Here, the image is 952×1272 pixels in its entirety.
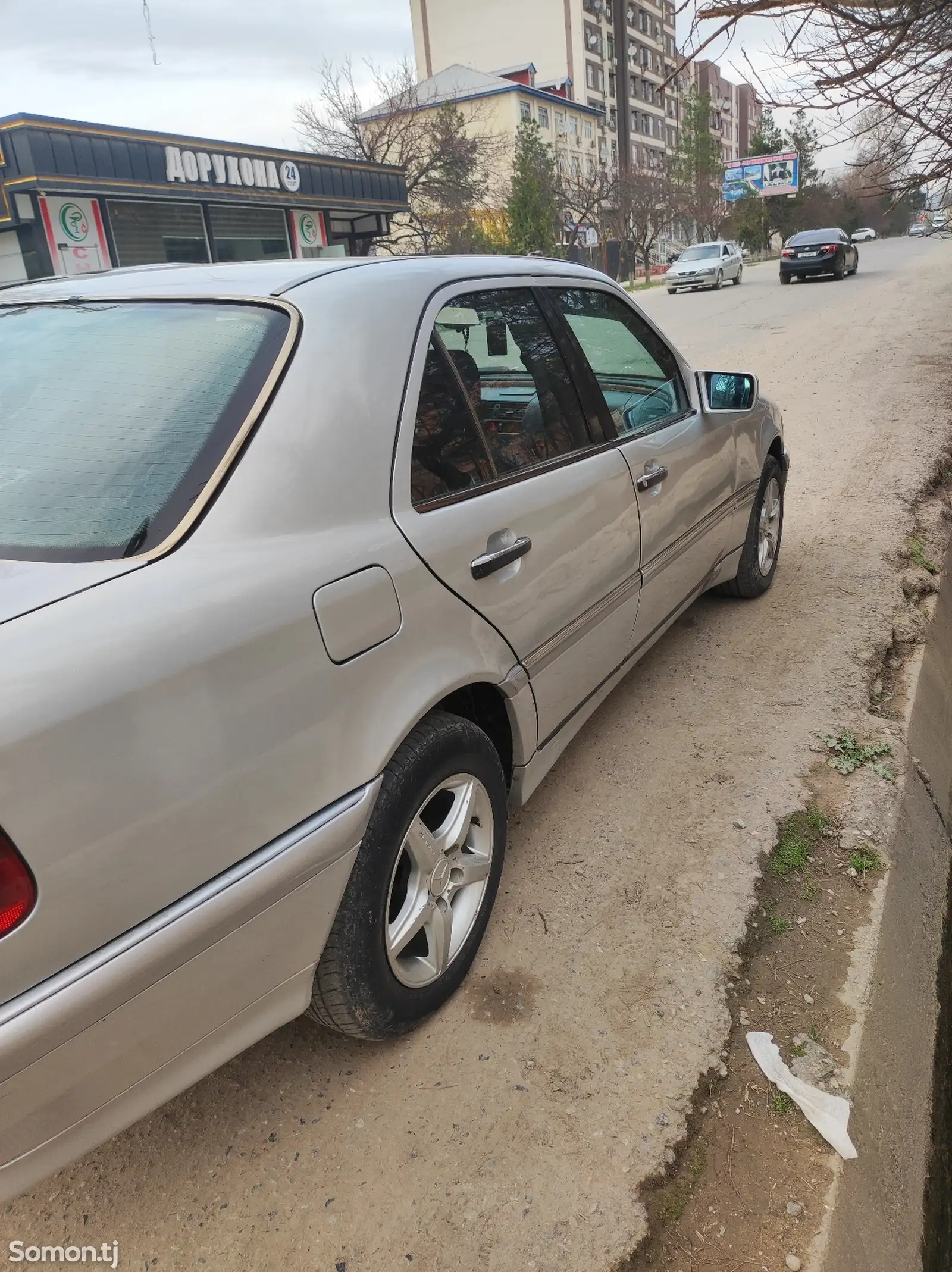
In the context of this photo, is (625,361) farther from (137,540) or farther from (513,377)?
(137,540)

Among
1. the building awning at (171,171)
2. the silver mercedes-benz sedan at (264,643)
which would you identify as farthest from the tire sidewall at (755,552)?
the building awning at (171,171)

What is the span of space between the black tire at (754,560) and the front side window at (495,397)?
1921 millimetres

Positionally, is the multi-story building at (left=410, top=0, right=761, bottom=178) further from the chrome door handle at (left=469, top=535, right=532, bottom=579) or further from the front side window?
the chrome door handle at (left=469, top=535, right=532, bottom=579)

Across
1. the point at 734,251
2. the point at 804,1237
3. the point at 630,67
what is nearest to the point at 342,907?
the point at 804,1237

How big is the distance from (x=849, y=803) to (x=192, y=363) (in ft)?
8.06

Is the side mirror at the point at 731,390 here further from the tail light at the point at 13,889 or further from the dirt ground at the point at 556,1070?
the tail light at the point at 13,889

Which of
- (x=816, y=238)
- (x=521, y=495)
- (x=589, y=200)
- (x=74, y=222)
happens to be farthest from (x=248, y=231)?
(x=589, y=200)

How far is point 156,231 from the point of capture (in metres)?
21.9

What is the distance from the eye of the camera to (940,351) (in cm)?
1255

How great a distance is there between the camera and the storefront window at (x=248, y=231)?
23375 millimetres

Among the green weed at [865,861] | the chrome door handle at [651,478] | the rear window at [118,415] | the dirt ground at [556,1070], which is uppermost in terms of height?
the rear window at [118,415]

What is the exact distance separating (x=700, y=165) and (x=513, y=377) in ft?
238

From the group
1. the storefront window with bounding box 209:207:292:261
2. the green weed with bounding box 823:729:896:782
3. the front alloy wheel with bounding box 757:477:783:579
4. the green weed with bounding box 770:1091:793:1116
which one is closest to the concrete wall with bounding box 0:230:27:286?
the storefront window with bounding box 209:207:292:261
